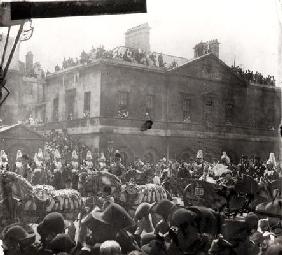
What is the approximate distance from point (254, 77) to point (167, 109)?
2.57m

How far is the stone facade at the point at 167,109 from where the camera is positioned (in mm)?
11625

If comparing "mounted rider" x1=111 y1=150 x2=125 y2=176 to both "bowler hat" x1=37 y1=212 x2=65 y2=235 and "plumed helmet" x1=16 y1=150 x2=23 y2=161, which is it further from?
"bowler hat" x1=37 y1=212 x2=65 y2=235

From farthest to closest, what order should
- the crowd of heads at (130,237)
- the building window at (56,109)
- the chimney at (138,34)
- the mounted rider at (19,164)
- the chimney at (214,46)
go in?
1. the building window at (56,109)
2. the mounted rider at (19,164)
3. the chimney at (214,46)
4. the chimney at (138,34)
5. the crowd of heads at (130,237)

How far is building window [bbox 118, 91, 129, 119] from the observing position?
1183cm

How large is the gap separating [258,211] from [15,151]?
6.02 meters

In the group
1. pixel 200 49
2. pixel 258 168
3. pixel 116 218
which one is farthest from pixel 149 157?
pixel 116 218

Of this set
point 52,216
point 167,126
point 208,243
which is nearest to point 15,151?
point 167,126

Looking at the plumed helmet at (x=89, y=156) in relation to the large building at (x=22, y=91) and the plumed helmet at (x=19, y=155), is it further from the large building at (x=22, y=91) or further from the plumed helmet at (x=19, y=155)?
the plumed helmet at (x=19, y=155)

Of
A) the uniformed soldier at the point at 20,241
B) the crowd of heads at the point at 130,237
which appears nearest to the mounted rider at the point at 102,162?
the crowd of heads at the point at 130,237

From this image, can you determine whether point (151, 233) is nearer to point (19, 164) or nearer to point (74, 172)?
point (19, 164)

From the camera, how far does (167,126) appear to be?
1183cm

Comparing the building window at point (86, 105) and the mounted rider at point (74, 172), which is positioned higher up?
the building window at point (86, 105)

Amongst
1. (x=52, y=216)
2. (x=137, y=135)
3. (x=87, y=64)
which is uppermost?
(x=87, y=64)

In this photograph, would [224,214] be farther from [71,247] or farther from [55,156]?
[55,156]
